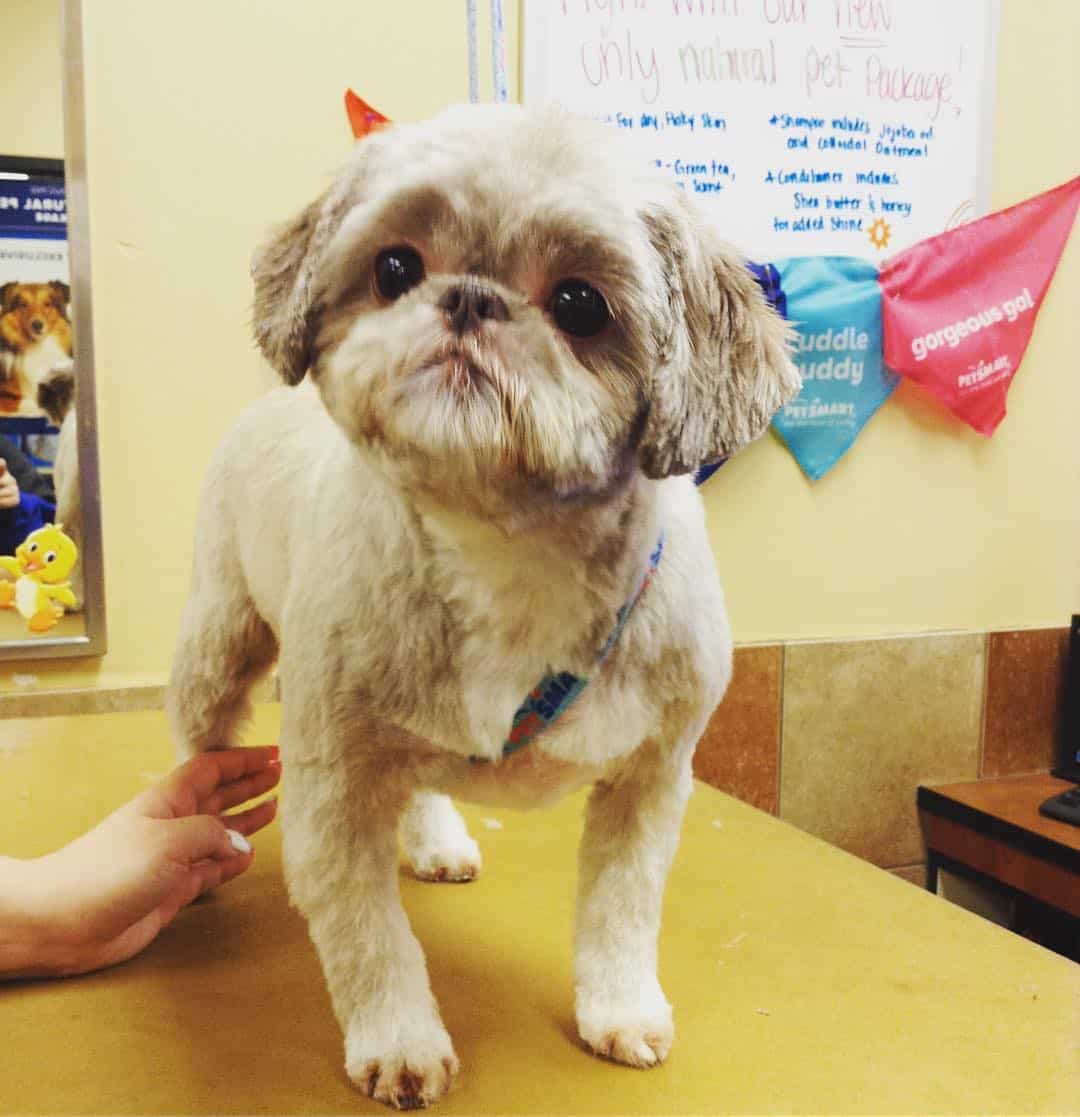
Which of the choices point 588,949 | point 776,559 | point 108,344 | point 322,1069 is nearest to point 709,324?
point 588,949

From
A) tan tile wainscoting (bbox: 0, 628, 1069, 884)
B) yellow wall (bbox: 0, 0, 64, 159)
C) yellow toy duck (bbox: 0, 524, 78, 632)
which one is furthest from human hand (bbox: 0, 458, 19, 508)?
tan tile wainscoting (bbox: 0, 628, 1069, 884)

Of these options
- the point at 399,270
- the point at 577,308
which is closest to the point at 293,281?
the point at 399,270

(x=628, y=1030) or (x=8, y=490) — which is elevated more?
(x=8, y=490)

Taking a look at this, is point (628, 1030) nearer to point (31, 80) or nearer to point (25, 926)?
point (25, 926)

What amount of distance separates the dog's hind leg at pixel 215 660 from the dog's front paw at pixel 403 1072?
46cm

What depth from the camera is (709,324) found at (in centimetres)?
67

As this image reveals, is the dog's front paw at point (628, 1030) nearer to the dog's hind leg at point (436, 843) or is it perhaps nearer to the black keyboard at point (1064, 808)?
the dog's hind leg at point (436, 843)

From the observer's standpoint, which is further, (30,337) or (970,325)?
(970,325)

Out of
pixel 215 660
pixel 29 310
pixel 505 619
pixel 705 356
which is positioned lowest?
pixel 215 660

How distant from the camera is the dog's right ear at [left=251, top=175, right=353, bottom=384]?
2.25 ft

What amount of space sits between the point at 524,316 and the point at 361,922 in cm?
45

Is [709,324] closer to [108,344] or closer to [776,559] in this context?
[108,344]

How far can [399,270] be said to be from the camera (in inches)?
25.1

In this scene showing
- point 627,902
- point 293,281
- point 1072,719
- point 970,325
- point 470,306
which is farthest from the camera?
point 1072,719
